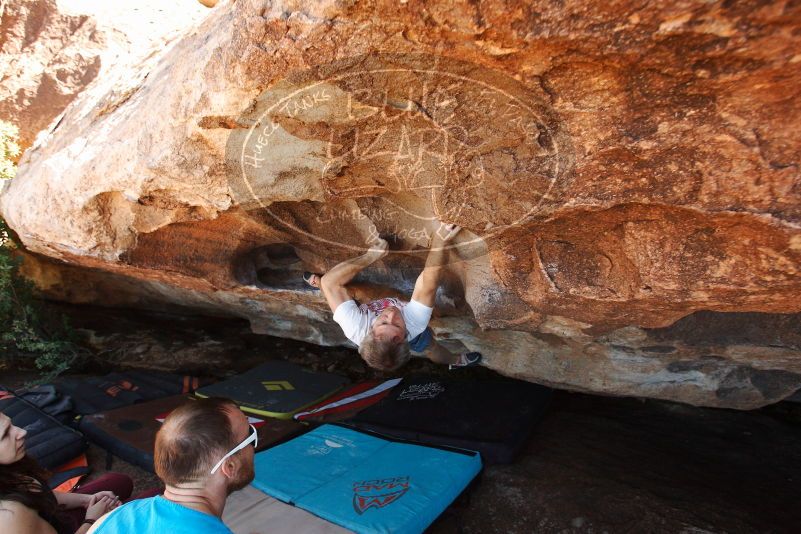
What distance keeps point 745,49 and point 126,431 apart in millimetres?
3649

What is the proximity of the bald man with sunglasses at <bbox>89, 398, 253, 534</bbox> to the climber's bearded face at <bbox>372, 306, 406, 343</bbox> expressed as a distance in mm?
999

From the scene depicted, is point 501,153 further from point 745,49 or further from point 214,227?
point 214,227

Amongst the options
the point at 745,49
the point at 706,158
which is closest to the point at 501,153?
the point at 706,158

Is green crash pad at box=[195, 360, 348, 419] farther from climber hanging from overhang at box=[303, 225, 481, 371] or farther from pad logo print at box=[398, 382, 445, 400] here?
climber hanging from overhang at box=[303, 225, 481, 371]

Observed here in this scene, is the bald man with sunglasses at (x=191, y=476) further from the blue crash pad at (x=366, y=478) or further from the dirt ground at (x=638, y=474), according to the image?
the dirt ground at (x=638, y=474)

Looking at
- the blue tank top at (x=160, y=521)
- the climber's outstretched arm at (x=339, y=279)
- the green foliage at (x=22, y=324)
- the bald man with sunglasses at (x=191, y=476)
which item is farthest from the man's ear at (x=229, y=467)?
the green foliage at (x=22, y=324)

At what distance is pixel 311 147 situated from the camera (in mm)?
1866

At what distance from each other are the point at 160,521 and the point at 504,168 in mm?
1418

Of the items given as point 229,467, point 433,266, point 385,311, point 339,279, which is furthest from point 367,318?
point 229,467

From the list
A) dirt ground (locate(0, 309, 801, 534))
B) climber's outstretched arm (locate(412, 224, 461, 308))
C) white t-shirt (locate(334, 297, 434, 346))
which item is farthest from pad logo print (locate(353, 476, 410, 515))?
climber's outstretched arm (locate(412, 224, 461, 308))

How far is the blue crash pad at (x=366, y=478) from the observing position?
2404 millimetres

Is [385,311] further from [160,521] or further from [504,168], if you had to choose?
[160,521]

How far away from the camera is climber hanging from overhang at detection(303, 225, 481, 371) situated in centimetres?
246

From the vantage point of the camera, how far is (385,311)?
2.57 metres
